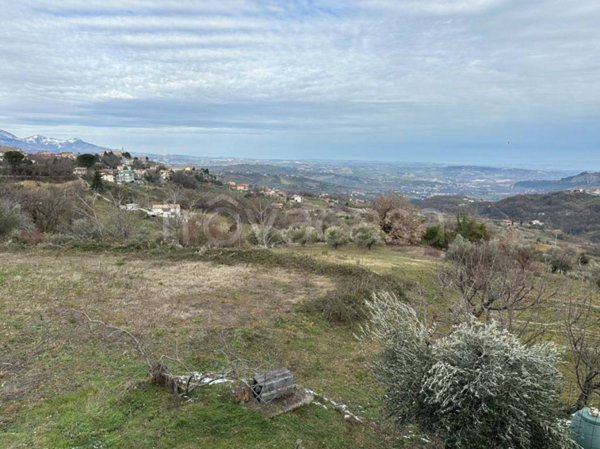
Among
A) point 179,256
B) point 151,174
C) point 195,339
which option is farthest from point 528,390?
point 151,174

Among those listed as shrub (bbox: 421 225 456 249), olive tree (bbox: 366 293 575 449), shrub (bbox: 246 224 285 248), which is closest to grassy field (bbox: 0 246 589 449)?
olive tree (bbox: 366 293 575 449)

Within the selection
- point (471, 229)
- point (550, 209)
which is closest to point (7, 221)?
point (471, 229)

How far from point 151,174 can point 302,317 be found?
7165cm

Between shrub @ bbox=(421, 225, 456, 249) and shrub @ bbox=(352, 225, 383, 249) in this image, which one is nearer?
shrub @ bbox=(352, 225, 383, 249)

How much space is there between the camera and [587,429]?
4508 millimetres

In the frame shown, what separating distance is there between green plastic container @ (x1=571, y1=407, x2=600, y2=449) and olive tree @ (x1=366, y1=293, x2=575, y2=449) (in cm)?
46

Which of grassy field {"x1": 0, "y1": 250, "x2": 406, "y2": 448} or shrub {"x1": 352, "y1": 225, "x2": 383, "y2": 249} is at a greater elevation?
grassy field {"x1": 0, "y1": 250, "x2": 406, "y2": 448}

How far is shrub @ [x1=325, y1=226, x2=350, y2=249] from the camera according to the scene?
24.9m

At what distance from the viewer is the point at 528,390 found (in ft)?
13.4

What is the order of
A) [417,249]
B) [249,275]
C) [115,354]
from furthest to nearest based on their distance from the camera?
[417,249], [249,275], [115,354]

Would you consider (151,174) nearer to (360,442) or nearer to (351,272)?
(351,272)

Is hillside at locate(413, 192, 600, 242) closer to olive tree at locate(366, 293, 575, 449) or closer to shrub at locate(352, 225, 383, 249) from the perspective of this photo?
shrub at locate(352, 225, 383, 249)

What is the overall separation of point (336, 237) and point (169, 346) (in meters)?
17.6

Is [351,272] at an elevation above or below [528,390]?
below
